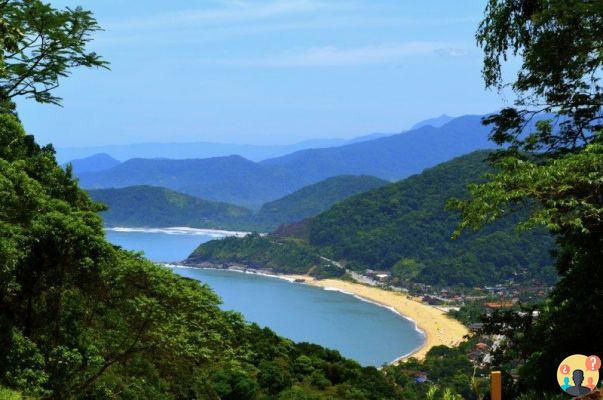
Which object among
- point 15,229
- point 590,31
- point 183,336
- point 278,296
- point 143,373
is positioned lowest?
point 278,296

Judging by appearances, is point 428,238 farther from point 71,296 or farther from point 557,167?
point 557,167

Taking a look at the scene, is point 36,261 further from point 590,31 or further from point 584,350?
point 590,31

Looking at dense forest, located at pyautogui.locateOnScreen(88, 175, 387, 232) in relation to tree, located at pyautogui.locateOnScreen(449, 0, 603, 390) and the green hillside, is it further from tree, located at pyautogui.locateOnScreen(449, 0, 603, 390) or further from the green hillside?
tree, located at pyautogui.locateOnScreen(449, 0, 603, 390)

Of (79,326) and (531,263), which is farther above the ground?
(79,326)

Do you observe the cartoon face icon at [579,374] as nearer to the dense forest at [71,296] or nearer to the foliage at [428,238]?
the dense forest at [71,296]

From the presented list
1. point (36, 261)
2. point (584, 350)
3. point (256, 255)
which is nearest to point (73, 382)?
point (36, 261)

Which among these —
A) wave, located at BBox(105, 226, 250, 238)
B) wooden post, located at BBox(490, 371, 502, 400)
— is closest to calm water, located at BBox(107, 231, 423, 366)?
wooden post, located at BBox(490, 371, 502, 400)
